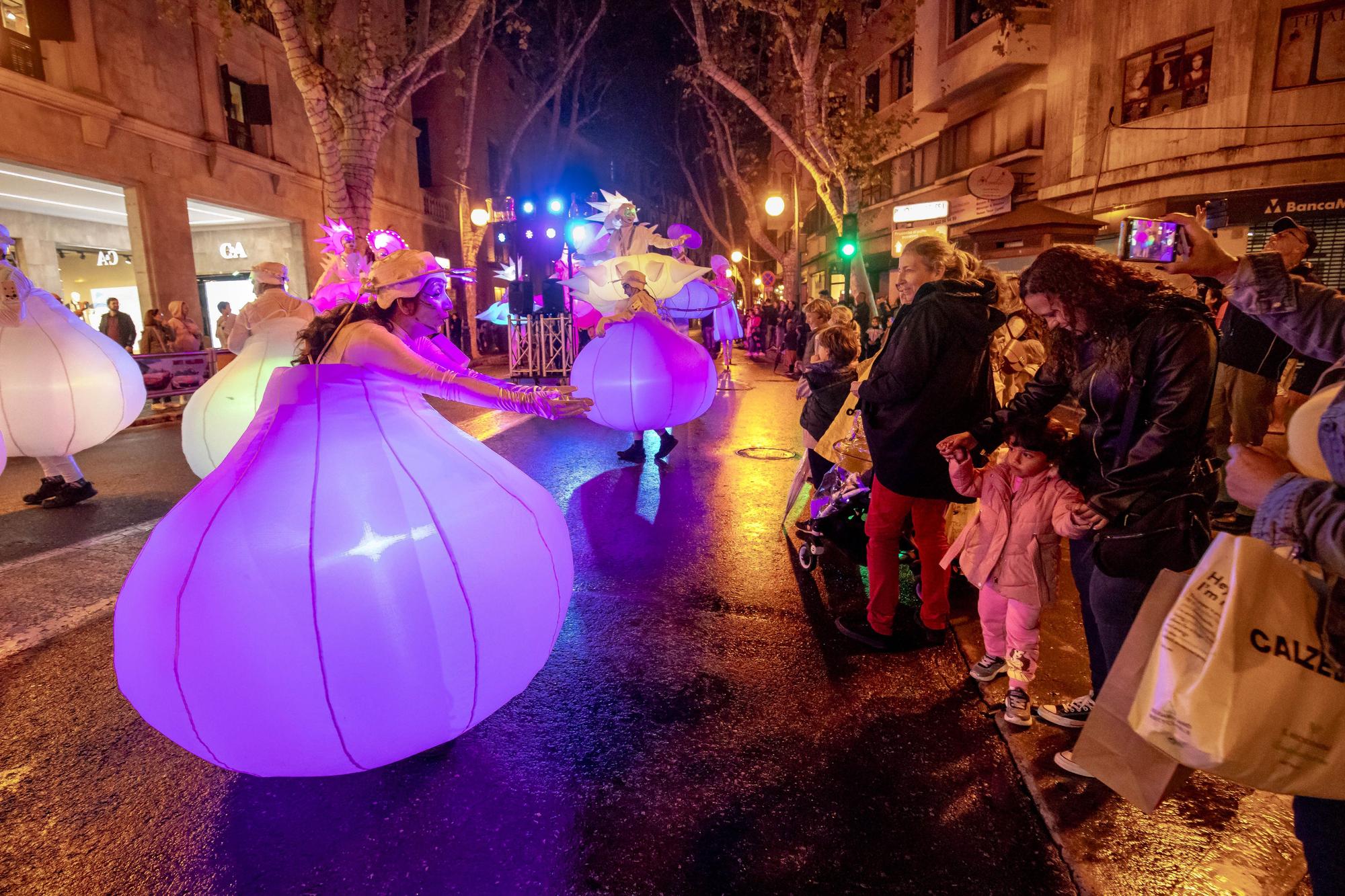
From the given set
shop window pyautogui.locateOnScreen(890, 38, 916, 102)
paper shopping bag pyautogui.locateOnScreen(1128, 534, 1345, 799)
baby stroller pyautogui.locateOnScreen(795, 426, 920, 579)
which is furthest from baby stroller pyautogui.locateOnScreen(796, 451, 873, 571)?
shop window pyautogui.locateOnScreen(890, 38, 916, 102)

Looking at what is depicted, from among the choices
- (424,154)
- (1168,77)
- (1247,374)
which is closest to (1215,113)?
(1168,77)

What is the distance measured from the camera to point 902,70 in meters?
25.5

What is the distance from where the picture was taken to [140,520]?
6094 mm

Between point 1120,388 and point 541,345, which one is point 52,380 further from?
point 541,345

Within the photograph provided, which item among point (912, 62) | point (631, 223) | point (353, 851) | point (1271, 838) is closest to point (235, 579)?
point (353, 851)

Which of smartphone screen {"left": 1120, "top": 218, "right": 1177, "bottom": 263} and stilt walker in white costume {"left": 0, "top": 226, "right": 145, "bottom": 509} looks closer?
smartphone screen {"left": 1120, "top": 218, "right": 1177, "bottom": 263}

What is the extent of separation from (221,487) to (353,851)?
1256 millimetres

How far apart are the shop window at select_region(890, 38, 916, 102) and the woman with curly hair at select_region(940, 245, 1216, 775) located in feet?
83.7

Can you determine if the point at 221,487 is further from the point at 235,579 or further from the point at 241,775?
the point at 241,775

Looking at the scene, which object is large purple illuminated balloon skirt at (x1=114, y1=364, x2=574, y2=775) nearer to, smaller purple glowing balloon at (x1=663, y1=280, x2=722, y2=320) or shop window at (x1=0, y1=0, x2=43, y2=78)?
smaller purple glowing balloon at (x1=663, y1=280, x2=722, y2=320)

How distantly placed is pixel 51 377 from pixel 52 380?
0.02 m

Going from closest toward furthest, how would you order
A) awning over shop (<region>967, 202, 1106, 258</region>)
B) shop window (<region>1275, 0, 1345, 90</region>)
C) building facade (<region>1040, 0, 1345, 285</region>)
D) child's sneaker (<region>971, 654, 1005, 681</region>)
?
child's sneaker (<region>971, 654, 1005, 681</region>) → awning over shop (<region>967, 202, 1106, 258</region>) → shop window (<region>1275, 0, 1345, 90</region>) → building facade (<region>1040, 0, 1345, 285</region>)

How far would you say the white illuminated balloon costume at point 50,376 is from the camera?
225 inches

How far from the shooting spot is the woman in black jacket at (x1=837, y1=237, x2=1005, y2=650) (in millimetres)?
3266
